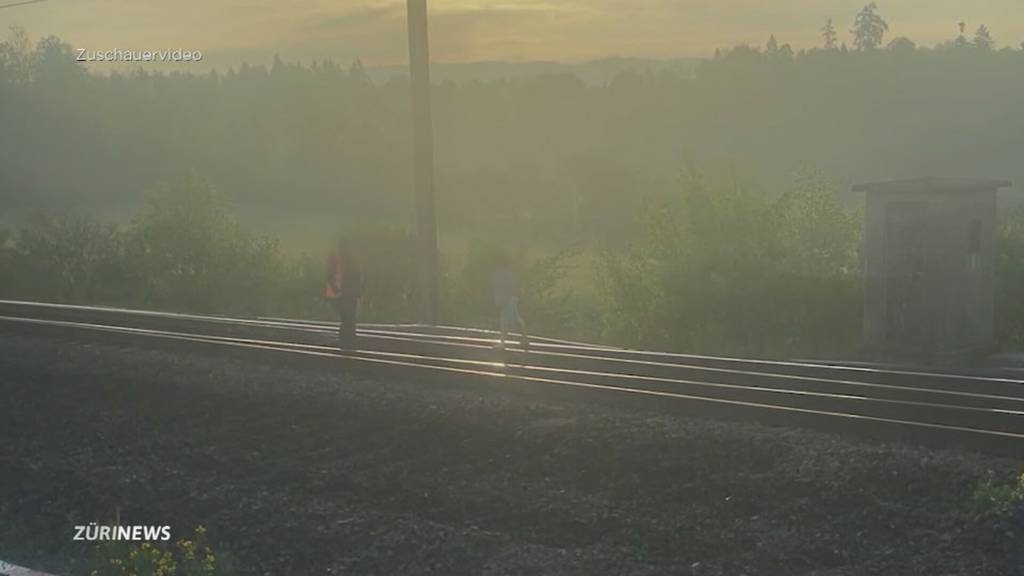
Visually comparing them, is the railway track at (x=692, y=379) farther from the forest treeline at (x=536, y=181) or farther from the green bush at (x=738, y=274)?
the green bush at (x=738, y=274)

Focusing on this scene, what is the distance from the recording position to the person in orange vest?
17109 mm

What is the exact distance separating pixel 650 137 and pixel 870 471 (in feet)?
396

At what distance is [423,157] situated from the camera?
22.7 meters

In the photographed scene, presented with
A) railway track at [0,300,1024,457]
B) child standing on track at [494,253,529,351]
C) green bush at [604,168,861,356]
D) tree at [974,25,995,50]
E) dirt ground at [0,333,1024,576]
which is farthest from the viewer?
tree at [974,25,995,50]

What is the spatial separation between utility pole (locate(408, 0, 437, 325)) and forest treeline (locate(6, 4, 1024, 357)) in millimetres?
1962

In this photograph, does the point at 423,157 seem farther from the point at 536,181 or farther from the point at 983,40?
the point at 983,40

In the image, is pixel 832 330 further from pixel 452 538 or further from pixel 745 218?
pixel 452 538

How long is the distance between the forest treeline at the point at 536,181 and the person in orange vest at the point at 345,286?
1.42 meters

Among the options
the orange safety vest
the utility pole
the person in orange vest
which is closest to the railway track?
the person in orange vest

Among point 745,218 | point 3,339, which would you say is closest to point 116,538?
point 3,339

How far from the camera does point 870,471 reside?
920cm

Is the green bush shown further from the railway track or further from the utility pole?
the railway track

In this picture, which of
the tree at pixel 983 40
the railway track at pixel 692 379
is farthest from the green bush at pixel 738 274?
the tree at pixel 983 40

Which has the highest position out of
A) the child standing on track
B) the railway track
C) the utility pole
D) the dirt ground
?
the utility pole
